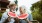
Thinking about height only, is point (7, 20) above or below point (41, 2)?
below

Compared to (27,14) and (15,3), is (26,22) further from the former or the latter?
(15,3)

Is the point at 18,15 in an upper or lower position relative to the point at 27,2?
lower

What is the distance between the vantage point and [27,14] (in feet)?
3.23

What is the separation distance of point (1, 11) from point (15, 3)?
153 millimetres

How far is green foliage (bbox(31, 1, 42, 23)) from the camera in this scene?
0.97 m

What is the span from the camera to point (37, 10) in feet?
3.23

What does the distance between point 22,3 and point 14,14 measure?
0.13 meters

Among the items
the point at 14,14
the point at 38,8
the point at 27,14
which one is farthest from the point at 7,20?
the point at 38,8

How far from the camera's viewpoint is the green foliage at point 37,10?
3.20ft

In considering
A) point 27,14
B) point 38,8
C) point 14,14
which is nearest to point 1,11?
point 14,14

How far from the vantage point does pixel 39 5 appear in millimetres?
990

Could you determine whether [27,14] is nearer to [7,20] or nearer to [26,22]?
[26,22]

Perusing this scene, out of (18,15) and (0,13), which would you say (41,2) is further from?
(0,13)

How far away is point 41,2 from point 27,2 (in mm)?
135
